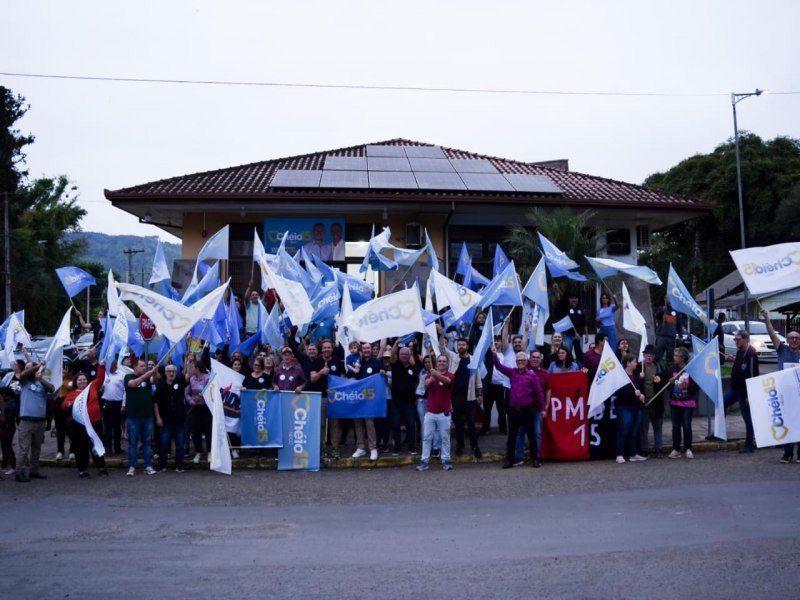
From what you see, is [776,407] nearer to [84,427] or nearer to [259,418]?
[259,418]

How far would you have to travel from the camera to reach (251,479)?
12.0 meters

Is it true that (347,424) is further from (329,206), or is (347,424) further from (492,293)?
(329,206)

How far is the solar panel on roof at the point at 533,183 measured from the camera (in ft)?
68.6

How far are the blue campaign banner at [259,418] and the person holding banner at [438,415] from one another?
95.3 inches

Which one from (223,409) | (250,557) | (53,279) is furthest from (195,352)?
(53,279)

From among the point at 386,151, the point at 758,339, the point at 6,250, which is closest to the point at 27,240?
the point at 6,250

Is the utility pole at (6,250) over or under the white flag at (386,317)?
over

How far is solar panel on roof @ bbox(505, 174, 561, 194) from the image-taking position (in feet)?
68.6

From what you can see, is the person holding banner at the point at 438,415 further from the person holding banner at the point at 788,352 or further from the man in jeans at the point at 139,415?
the person holding banner at the point at 788,352

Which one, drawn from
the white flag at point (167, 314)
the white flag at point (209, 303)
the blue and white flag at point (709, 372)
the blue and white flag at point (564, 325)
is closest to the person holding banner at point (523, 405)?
the blue and white flag at point (709, 372)

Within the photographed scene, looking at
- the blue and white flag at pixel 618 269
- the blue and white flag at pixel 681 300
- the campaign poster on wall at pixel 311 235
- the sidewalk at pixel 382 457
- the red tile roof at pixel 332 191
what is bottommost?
the sidewalk at pixel 382 457

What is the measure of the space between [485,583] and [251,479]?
628 centimetres

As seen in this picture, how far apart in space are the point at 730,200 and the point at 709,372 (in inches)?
1556

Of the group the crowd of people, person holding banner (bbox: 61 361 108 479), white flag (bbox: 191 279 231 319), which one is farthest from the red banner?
person holding banner (bbox: 61 361 108 479)
